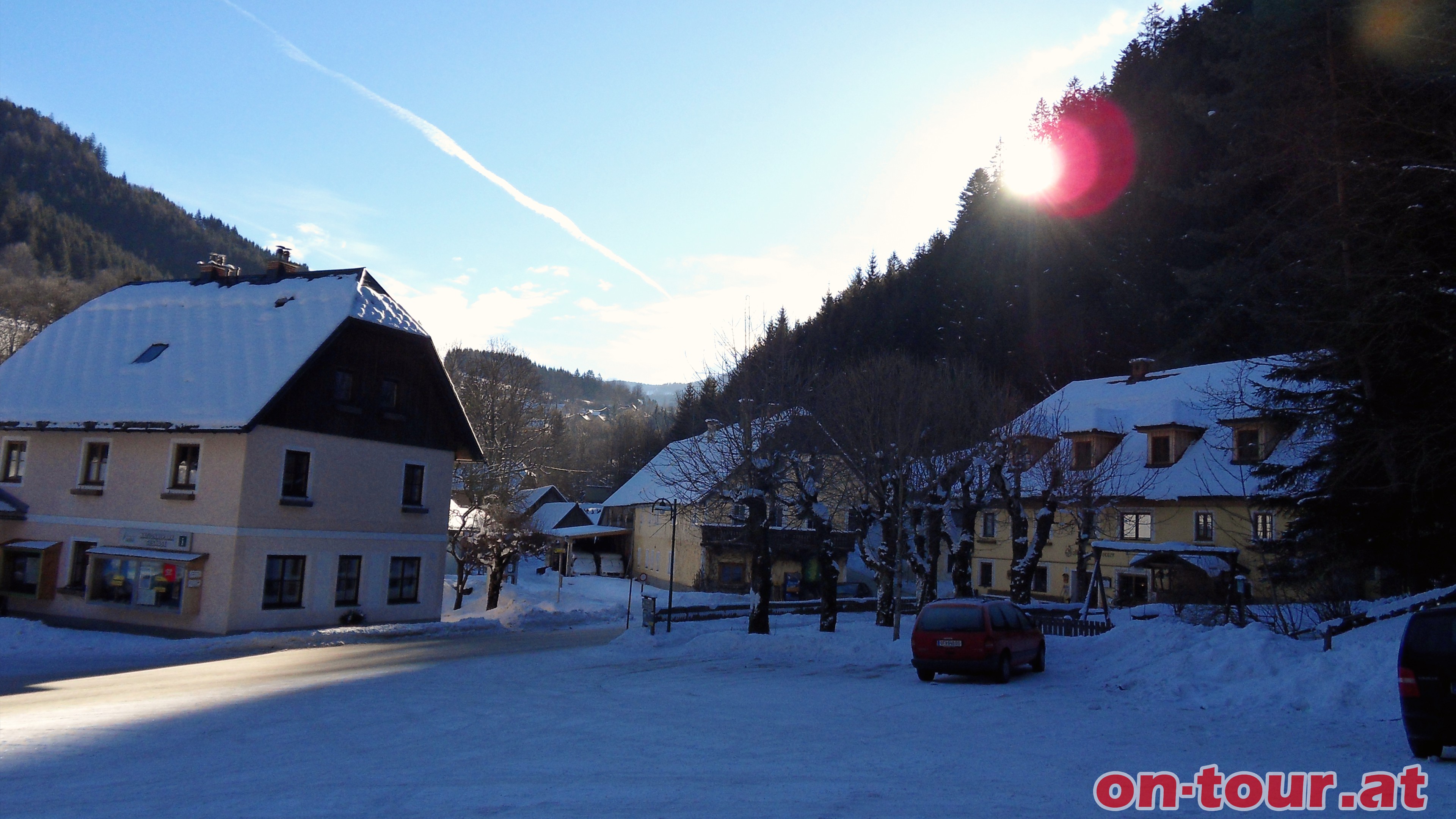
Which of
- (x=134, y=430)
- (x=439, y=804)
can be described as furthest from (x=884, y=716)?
(x=134, y=430)

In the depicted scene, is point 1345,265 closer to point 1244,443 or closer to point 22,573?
point 1244,443

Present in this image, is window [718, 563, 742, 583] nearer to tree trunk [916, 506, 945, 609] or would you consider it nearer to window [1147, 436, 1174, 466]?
tree trunk [916, 506, 945, 609]

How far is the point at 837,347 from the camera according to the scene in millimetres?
95062

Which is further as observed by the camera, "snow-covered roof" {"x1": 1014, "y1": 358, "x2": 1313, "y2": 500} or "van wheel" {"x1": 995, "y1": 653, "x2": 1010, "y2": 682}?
"snow-covered roof" {"x1": 1014, "y1": 358, "x2": 1313, "y2": 500}

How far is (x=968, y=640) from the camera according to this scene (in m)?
18.3

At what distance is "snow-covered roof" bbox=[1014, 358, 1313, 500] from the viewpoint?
39125mm

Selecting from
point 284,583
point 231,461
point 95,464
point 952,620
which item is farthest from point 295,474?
point 952,620

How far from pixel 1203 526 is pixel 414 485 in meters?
32.6

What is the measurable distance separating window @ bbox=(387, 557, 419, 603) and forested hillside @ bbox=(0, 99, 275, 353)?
74245 millimetres

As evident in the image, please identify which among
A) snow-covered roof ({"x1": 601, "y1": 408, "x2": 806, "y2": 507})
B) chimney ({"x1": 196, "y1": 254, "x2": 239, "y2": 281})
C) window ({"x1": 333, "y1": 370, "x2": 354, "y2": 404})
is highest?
chimney ({"x1": 196, "y1": 254, "x2": 239, "y2": 281})

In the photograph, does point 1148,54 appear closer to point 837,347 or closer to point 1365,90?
point 837,347

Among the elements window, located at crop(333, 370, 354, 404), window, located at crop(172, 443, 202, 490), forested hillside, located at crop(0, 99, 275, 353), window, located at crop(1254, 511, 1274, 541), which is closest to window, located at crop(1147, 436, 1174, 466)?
window, located at crop(1254, 511, 1274, 541)

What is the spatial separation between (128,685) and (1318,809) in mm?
18555

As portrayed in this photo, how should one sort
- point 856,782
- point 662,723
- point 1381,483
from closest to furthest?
point 856,782 < point 662,723 < point 1381,483
